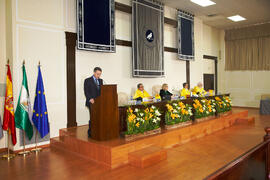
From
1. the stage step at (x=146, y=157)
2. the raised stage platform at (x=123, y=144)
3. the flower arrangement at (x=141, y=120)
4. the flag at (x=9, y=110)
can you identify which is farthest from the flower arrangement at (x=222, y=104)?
the flag at (x=9, y=110)

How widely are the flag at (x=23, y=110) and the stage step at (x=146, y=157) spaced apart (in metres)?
2.09

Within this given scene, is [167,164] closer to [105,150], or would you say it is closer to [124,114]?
[105,150]

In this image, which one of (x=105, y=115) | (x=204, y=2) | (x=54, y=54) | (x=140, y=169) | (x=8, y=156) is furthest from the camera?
(x=204, y=2)

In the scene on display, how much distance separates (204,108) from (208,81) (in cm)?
548

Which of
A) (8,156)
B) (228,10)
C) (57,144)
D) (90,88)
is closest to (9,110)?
(8,156)

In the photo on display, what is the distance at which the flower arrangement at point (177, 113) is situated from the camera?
5.05 meters

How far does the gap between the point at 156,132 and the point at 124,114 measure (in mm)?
727

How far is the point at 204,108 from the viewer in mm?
5938

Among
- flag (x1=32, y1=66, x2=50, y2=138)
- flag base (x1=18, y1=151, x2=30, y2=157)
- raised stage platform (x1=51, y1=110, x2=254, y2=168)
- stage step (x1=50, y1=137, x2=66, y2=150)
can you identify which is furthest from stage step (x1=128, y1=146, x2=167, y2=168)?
flag base (x1=18, y1=151, x2=30, y2=157)

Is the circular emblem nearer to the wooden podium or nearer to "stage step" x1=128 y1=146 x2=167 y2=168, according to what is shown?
the wooden podium

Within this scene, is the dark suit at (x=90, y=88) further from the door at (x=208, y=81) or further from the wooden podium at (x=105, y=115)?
the door at (x=208, y=81)

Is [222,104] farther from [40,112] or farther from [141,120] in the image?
[40,112]

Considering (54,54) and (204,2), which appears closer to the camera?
(54,54)

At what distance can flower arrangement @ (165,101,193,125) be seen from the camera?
505cm
